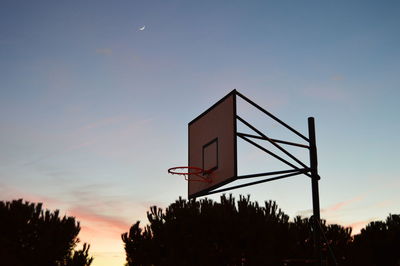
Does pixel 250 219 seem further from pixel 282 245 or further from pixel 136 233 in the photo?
pixel 136 233

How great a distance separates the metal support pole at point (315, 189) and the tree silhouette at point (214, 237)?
1796 centimetres

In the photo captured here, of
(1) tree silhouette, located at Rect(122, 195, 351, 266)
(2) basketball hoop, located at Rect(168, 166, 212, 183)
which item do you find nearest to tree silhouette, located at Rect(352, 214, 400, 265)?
(1) tree silhouette, located at Rect(122, 195, 351, 266)

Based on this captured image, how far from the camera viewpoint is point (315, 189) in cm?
1028

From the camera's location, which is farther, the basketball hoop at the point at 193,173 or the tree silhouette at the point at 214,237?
the tree silhouette at the point at 214,237

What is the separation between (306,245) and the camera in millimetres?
30234

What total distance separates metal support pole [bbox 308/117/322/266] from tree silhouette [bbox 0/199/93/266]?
72.3 feet

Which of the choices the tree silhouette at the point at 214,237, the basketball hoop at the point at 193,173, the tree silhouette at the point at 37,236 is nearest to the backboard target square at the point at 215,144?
the basketball hoop at the point at 193,173

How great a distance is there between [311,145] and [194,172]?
9.73 ft

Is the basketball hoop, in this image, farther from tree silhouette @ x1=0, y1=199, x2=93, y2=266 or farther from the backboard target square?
tree silhouette @ x1=0, y1=199, x2=93, y2=266

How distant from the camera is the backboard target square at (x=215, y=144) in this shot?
10.5m

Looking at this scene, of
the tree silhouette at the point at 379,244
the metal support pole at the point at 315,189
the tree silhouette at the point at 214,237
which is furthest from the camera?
the tree silhouette at the point at 379,244

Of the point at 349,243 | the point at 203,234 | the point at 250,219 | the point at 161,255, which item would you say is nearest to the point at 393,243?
the point at 349,243

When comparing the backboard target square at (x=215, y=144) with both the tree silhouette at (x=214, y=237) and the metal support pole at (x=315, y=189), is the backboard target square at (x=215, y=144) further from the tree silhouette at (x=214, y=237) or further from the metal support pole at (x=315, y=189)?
the tree silhouette at (x=214, y=237)

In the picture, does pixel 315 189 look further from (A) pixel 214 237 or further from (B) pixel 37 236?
(B) pixel 37 236
